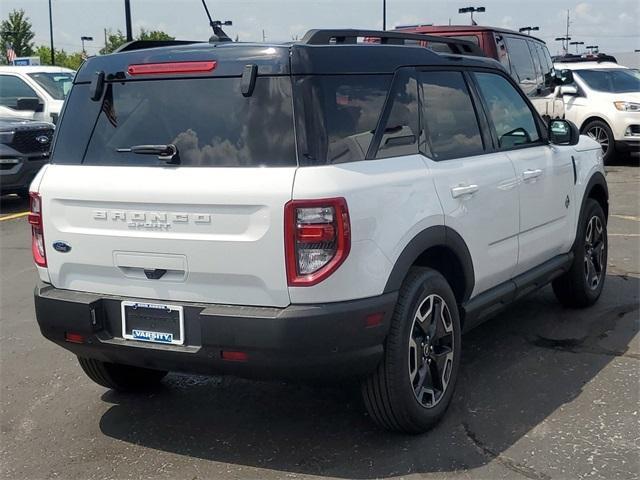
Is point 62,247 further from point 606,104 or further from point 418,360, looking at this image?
point 606,104

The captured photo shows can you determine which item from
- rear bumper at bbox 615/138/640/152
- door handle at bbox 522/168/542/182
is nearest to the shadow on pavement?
door handle at bbox 522/168/542/182

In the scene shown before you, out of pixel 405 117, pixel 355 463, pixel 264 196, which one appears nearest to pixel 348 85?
pixel 405 117

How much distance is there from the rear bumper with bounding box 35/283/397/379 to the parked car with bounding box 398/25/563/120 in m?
6.55

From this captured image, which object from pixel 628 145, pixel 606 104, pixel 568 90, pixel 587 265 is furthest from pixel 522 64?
pixel 587 265

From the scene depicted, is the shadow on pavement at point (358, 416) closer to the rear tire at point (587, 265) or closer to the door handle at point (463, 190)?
the rear tire at point (587, 265)

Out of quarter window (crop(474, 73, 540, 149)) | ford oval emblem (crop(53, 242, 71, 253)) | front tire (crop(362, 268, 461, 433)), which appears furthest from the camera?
quarter window (crop(474, 73, 540, 149))

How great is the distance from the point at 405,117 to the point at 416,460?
159cm

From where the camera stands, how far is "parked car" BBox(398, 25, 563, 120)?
1074 cm

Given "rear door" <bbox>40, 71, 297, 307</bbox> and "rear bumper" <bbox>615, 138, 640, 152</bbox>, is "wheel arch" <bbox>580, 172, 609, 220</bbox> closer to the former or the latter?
"rear door" <bbox>40, 71, 297, 307</bbox>

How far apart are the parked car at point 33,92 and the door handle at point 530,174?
32.3 ft

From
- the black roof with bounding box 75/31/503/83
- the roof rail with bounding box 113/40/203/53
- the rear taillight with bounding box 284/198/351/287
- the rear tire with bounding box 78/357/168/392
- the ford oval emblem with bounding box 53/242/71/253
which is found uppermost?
the roof rail with bounding box 113/40/203/53

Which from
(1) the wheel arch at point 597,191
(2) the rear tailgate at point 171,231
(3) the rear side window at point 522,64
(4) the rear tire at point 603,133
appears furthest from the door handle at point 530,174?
(4) the rear tire at point 603,133

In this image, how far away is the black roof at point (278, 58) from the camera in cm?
334

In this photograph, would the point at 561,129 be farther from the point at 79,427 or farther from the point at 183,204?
the point at 79,427
